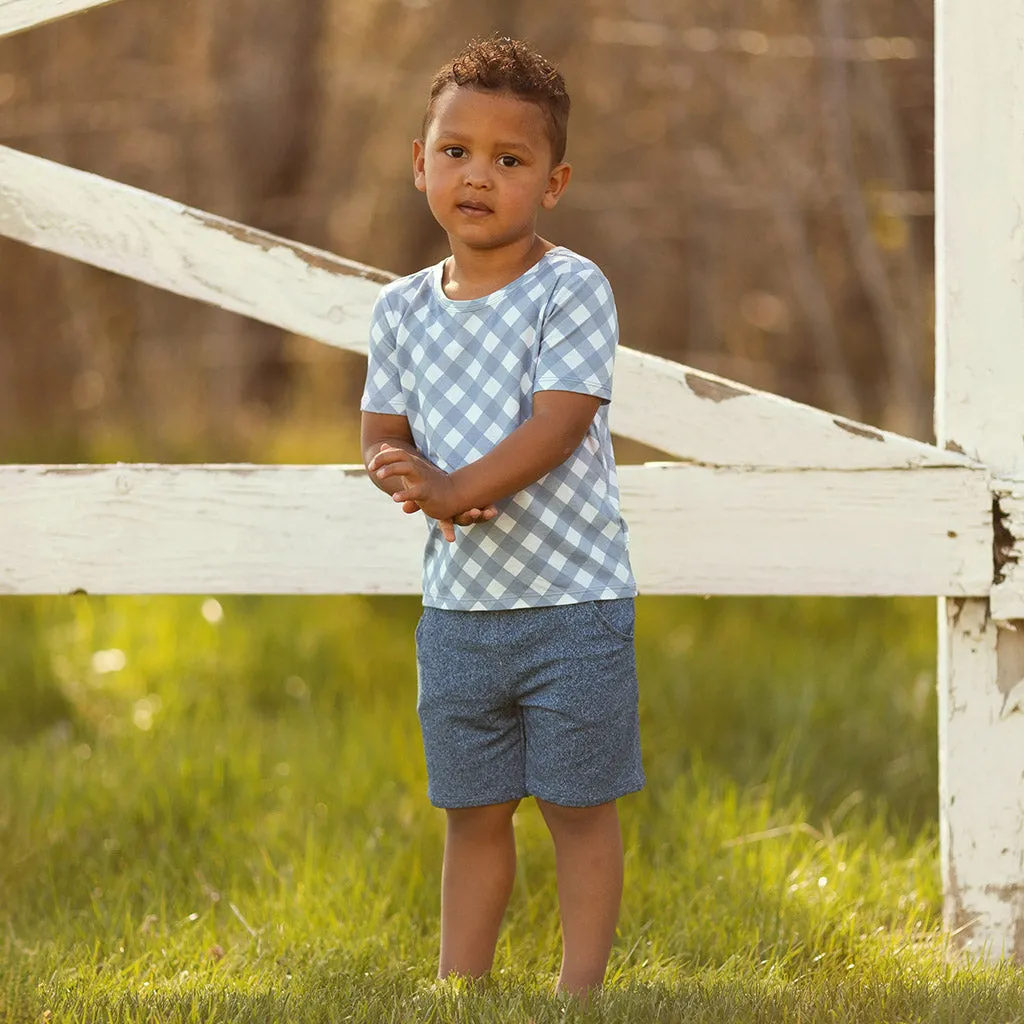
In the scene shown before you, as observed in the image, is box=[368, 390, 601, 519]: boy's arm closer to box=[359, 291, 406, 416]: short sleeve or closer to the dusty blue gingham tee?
the dusty blue gingham tee

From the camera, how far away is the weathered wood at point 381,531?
2299 millimetres

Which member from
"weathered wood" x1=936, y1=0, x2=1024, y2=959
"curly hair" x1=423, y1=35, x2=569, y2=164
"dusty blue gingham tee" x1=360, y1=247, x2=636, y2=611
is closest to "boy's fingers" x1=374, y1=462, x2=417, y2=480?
"dusty blue gingham tee" x1=360, y1=247, x2=636, y2=611

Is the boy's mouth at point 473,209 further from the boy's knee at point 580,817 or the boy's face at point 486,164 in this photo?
the boy's knee at point 580,817

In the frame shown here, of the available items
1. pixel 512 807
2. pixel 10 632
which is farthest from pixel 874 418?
pixel 512 807

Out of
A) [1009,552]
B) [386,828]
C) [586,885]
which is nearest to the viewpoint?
[586,885]

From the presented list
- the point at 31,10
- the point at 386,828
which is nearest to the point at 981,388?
the point at 386,828

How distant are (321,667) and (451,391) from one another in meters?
2.26

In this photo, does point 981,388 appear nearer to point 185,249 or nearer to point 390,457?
point 390,457

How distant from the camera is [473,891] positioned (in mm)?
2137

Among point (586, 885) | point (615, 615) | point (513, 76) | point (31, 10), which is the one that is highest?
point (31, 10)

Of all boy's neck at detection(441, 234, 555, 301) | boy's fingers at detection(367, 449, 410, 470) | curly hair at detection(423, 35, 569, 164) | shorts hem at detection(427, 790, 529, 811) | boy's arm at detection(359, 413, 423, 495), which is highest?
curly hair at detection(423, 35, 569, 164)

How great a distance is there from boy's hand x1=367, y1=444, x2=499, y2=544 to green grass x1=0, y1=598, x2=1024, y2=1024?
63 centimetres

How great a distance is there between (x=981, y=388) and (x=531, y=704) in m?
0.88

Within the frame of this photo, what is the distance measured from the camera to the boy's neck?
6.49 feet
